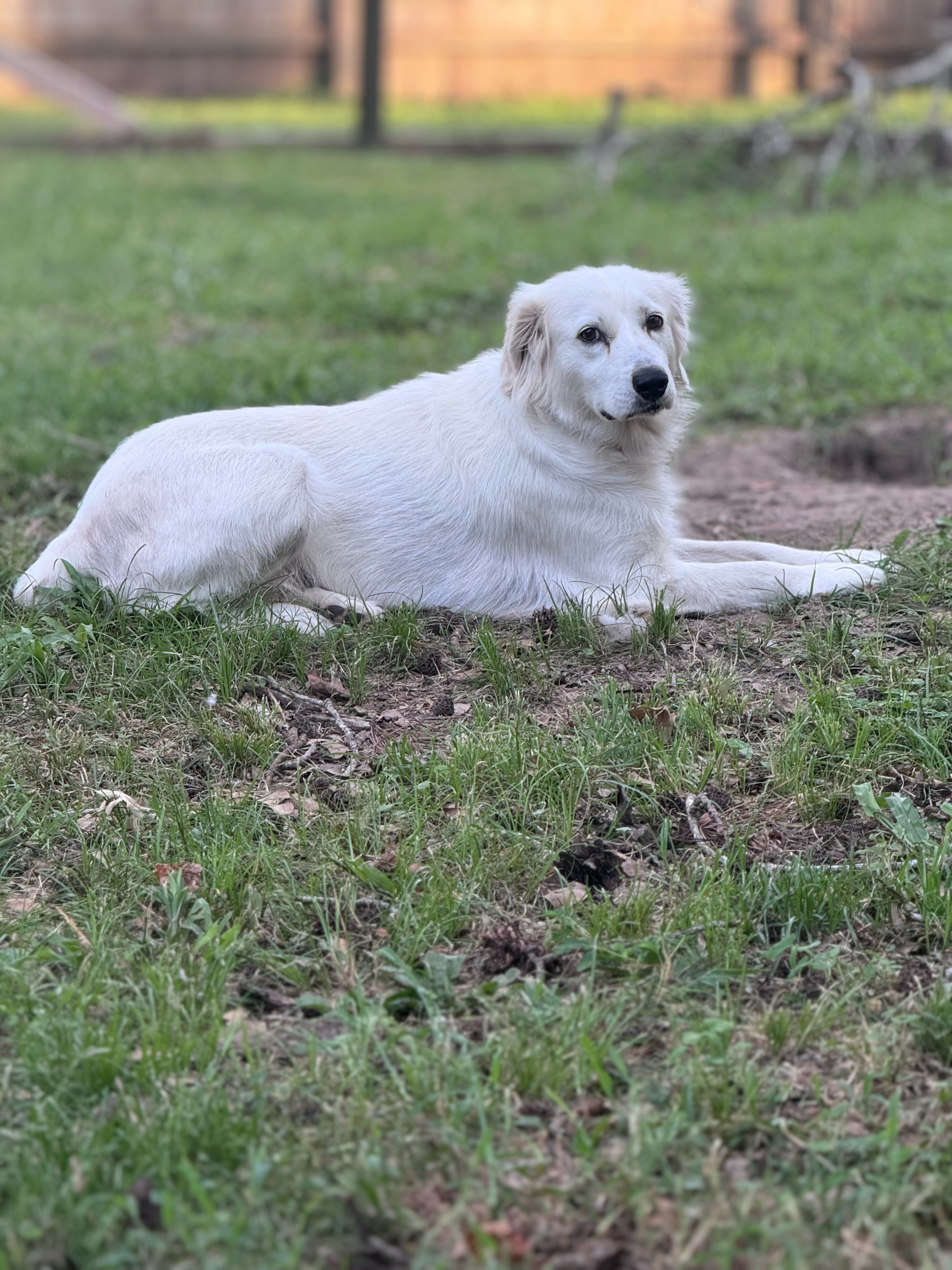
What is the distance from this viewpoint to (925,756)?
11.5ft

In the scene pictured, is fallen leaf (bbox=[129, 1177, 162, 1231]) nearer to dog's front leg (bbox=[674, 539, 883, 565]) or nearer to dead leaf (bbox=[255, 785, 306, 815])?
dead leaf (bbox=[255, 785, 306, 815])

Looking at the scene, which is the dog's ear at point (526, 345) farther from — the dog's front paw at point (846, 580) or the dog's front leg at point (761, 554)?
the dog's front paw at point (846, 580)

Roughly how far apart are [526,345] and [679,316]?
21.1 inches

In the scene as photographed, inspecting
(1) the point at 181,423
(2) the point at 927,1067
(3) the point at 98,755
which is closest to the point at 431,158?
(1) the point at 181,423

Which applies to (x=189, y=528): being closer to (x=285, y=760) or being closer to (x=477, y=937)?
(x=285, y=760)

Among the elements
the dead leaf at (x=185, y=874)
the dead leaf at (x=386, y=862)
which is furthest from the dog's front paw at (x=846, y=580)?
the dead leaf at (x=185, y=874)

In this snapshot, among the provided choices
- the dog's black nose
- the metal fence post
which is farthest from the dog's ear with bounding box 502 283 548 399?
the metal fence post

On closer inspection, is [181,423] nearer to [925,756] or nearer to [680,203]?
[925,756]

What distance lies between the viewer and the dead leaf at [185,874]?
10.3 ft

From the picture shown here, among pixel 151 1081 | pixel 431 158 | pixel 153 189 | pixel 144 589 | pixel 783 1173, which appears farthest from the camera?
pixel 431 158

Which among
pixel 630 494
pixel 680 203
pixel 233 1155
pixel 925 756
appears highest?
pixel 680 203

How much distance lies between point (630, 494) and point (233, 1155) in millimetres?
2717

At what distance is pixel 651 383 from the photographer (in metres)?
4.20

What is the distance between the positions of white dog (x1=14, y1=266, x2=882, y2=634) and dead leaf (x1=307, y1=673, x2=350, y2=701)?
0.31 meters
